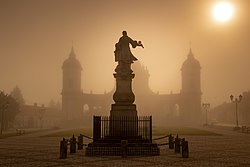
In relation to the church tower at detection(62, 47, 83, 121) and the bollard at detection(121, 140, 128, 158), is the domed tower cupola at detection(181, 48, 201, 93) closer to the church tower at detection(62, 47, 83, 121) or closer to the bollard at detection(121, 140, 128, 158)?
the church tower at detection(62, 47, 83, 121)

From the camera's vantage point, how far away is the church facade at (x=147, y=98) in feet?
328

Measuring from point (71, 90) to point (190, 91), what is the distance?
123ft

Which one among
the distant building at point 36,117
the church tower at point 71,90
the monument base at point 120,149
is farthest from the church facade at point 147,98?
A: the monument base at point 120,149

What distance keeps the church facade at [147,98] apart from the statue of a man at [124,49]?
3042 inches

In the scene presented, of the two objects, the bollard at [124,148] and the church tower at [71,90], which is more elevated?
the church tower at [71,90]

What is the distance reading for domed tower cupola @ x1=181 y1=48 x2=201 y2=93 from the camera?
104m

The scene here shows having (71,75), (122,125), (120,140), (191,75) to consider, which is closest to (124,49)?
(122,125)

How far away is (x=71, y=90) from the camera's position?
329ft

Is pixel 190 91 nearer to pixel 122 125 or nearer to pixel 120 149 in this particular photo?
pixel 122 125

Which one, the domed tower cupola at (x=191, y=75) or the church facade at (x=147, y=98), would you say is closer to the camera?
the church facade at (x=147, y=98)

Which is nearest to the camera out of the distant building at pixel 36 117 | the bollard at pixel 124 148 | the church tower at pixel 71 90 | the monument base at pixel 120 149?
the bollard at pixel 124 148

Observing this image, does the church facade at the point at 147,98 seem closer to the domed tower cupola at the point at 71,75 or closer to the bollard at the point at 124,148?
the domed tower cupola at the point at 71,75

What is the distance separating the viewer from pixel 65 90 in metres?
101

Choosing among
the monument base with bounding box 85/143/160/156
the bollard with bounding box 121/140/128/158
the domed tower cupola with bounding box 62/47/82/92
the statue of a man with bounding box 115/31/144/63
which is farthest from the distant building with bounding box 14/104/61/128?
the bollard with bounding box 121/140/128/158
